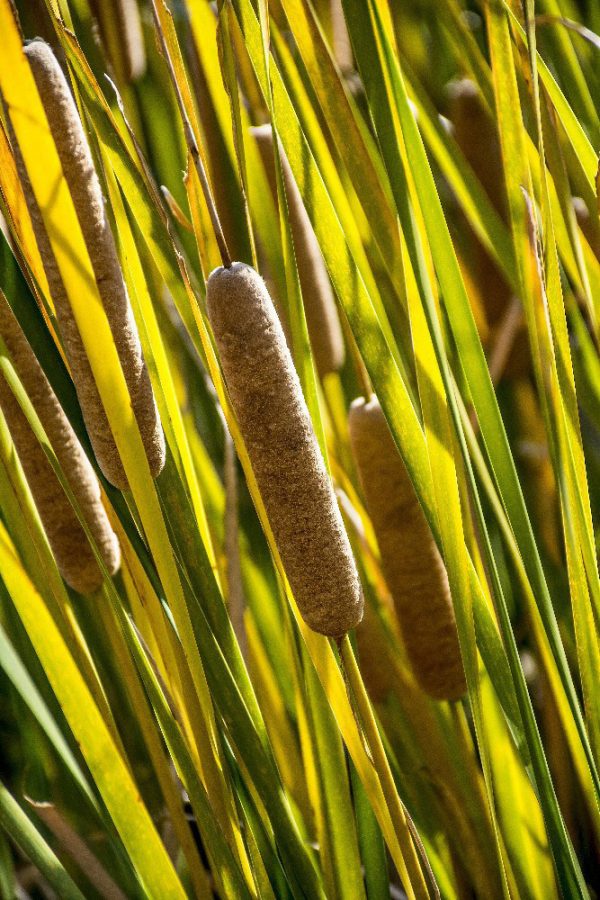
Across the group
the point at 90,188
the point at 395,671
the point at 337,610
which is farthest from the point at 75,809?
the point at 90,188

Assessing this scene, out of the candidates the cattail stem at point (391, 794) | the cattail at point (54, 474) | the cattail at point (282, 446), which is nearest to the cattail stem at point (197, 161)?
the cattail at point (282, 446)

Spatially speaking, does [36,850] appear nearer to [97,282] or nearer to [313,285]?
[97,282]

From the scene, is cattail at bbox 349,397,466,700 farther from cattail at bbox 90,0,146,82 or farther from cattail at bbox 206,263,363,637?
cattail at bbox 90,0,146,82

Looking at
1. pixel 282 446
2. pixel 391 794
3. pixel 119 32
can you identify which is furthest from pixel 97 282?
pixel 119 32

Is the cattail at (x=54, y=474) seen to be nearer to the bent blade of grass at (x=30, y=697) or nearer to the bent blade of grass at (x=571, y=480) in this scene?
the bent blade of grass at (x=30, y=697)

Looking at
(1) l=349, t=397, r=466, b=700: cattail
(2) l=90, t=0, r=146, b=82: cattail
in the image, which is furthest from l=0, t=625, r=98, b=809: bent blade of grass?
(2) l=90, t=0, r=146, b=82: cattail
